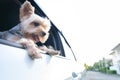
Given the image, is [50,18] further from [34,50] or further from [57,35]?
[34,50]

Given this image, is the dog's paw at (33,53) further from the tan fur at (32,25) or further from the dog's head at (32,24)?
the dog's head at (32,24)

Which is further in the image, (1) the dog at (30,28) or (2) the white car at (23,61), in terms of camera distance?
(1) the dog at (30,28)

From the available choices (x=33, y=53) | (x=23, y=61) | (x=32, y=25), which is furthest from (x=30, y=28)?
(x=23, y=61)

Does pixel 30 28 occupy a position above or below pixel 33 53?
above

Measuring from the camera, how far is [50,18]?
3229 mm

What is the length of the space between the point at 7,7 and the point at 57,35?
70 cm

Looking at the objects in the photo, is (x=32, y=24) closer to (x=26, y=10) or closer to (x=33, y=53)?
(x=26, y=10)

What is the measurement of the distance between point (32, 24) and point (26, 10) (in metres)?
0.21

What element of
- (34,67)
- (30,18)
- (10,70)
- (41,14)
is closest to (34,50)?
(34,67)

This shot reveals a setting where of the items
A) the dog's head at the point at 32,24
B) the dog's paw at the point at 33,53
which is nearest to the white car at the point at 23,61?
the dog's paw at the point at 33,53

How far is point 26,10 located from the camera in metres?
2.83

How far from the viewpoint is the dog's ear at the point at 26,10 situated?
8.95ft

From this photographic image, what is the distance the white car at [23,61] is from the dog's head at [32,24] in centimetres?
14

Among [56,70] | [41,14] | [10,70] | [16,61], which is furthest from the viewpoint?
[41,14]
